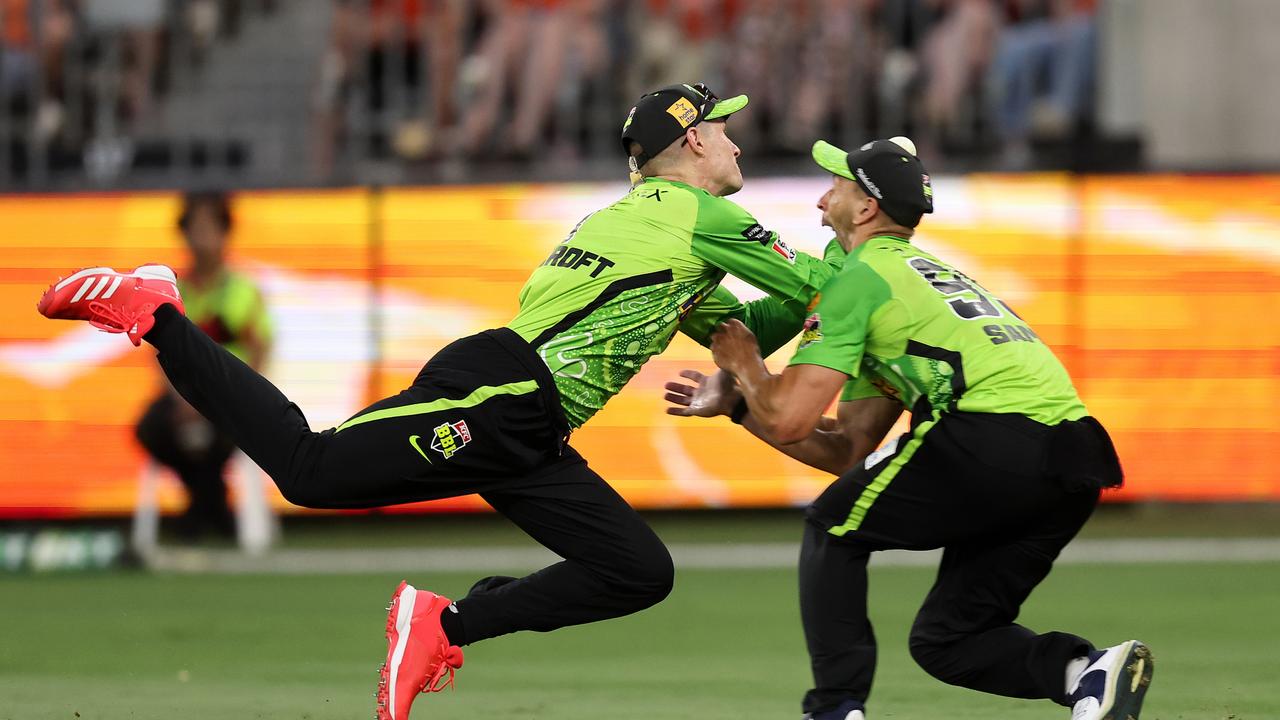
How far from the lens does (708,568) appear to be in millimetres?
11680

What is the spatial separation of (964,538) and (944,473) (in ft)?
0.76

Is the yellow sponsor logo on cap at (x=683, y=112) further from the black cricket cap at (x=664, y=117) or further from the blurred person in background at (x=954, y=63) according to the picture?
the blurred person in background at (x=954, y=63)

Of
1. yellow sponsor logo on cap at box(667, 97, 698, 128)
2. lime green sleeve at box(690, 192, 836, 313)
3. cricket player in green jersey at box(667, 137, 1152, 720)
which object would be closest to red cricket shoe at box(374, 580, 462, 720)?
cricket player in green jersey at box(667, 137, 1152, 720)

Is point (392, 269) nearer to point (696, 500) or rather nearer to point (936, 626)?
point (696, 500)

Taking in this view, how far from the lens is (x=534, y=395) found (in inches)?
240

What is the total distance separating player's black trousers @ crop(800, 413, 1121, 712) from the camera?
5914 mm

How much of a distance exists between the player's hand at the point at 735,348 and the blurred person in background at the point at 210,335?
614 centimetres

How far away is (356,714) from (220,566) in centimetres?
520

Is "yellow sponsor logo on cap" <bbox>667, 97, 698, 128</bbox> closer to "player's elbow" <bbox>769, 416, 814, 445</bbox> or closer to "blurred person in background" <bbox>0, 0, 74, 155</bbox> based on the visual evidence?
"player's elbow" <bbox>769, 416, 814, 445</bbox>

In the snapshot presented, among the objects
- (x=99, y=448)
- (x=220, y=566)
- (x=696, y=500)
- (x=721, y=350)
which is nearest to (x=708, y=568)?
(x=696, y=500)

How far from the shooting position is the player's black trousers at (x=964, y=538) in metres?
5.91

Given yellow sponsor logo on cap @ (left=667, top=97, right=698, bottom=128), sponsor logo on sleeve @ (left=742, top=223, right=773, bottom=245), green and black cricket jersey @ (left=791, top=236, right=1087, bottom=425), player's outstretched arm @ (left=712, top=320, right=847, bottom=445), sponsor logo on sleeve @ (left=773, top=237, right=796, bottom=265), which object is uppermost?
yellow sponsor logo on cap @ (left=667, top=97, right=698, bottom=128)

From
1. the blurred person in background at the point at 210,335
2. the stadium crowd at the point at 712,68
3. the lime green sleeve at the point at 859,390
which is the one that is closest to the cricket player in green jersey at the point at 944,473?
the lime green sleeve at the point at 859,390

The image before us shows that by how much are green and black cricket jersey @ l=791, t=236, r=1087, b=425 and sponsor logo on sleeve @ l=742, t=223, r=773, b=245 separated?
0.34 metres
